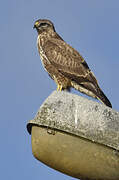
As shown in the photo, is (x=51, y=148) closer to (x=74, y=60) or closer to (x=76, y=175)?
(x=76, y=175)

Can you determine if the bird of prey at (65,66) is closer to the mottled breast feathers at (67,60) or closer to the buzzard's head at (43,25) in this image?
the mottled breast feathers at (67,60)

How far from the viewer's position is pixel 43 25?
10.1m

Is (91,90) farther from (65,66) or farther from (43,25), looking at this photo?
(43,25)

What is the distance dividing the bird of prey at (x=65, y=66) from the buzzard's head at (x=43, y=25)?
251 millimetres

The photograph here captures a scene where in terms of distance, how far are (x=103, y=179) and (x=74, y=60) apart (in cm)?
420

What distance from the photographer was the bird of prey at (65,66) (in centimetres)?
855

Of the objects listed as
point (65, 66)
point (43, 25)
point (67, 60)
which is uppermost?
point (43, 25)

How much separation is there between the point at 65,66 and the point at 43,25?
1.56 m

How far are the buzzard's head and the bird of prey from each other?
25cm

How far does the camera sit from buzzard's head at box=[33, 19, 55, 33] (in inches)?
395

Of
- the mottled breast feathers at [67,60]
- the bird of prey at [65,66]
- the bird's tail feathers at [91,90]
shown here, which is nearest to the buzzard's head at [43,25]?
the bird of prey at [65,66]

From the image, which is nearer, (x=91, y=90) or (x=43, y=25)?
(x=91, y=90)

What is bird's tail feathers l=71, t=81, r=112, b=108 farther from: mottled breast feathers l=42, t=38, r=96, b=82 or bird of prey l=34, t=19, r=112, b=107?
mottled breast feathers l=42, t=38, r=96, b=82

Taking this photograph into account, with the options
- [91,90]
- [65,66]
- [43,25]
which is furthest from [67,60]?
[43,25]
